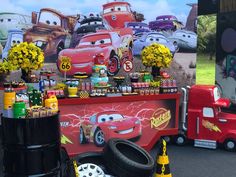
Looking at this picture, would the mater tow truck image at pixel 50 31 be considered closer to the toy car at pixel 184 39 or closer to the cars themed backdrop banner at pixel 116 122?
the cars themed backdrop banner at pixel 116 122

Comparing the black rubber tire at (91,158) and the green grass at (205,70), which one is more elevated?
the green grass at (205,70)

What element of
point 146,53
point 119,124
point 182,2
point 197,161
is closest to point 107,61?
point 146,53

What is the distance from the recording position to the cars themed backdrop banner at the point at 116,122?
429 centimetres

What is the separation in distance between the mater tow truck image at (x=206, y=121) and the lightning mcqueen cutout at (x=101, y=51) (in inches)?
44.6

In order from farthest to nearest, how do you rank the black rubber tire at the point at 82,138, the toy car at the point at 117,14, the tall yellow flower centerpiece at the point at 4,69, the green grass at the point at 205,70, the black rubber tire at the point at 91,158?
the green grass at the point at 205,70 → the toy car at the point at 117,14 → the black rubber tire at the point at 82,138 → the tall yellow flower centerpiece at the point at 4,69 → the black rubber tire at the point at 91,158

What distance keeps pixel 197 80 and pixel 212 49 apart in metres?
0.93

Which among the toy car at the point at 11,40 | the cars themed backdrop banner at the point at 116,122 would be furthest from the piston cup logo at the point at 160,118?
the toy car at the point at 11,40

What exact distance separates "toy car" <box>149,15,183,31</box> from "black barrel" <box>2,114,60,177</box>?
3.20 metres

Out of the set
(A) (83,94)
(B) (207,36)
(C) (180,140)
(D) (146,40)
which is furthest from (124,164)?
(B) (207,36)

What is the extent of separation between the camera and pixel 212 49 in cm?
643

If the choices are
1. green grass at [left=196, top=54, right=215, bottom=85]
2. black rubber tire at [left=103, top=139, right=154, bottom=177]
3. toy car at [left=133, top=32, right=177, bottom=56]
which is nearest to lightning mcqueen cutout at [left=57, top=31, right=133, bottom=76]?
toy car at [left=133, top=32, right=177, bottom=56]

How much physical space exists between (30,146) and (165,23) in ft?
11.9

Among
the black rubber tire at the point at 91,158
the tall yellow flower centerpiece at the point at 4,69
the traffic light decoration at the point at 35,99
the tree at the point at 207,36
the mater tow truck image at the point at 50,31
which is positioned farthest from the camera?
the tree at the point at 207,36

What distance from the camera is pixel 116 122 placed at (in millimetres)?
4500
